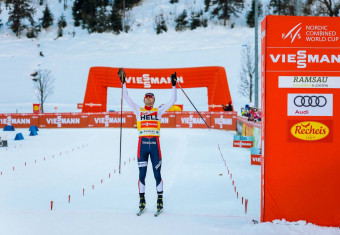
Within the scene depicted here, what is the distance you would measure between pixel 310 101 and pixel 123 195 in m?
3.98

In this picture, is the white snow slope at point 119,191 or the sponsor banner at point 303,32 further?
the white snow slope at point 119,191

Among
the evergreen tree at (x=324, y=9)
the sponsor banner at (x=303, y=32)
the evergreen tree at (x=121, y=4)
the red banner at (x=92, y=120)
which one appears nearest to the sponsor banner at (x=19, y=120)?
the red banner at (x=92, y=120)

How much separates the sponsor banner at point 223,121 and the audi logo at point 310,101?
18.7 meters

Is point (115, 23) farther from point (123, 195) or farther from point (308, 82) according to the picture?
point (308, 82)

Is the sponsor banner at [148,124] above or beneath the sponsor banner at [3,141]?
above

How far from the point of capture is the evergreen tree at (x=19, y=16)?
71412mm

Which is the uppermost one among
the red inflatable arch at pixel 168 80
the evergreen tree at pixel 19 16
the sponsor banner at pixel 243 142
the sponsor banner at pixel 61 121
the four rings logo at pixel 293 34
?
the evergreen tree at pixel 19 16

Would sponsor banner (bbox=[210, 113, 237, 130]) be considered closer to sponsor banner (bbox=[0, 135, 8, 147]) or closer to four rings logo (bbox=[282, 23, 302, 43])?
sponsor banner (bbox=[0, 135, 8, 147])

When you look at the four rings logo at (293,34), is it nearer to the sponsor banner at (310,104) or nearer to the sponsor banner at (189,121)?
the sponsor banner at (310,104)

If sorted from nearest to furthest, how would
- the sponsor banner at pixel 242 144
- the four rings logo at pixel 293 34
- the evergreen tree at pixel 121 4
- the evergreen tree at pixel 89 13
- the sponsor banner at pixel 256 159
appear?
the four rings logo at pixel 293 34, the sponsor banner at pixel 256 159, the sponsor banner at pixel 242 144, the evergreen tree at pixel 89 13, the evergreen tree at pixel 121 4

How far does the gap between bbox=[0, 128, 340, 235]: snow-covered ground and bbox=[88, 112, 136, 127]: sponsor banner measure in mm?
11972

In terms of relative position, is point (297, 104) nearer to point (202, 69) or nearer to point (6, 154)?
point (6, 154)

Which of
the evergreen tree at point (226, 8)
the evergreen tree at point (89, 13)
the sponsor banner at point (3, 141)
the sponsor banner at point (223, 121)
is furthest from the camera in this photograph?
the evergreen tree at point (226, 8)

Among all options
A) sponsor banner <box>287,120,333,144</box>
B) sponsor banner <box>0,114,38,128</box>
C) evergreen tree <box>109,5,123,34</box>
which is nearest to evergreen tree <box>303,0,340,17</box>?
sponsor banner <box>287,120,333,144</box>
